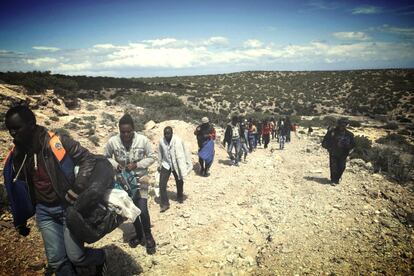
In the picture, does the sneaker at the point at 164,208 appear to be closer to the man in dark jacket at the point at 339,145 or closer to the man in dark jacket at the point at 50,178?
the man in dark jacket at the point at 50,178

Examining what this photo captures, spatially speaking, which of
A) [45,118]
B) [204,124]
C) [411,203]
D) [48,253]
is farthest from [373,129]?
[48,253]

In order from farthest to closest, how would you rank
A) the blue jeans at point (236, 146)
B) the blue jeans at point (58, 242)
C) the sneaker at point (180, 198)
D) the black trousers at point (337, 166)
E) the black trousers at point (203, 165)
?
the blue jeans at point (236, 146), the black trousers at point (203, 165), the black trousers at point (337, 166), the sneaker at point (180, 198), the blue jeans at point (58, 242)

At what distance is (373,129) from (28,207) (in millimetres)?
27858

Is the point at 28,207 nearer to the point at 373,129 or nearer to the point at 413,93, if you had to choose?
the point at 373,129

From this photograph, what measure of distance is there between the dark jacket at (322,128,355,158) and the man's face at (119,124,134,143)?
5843 mm

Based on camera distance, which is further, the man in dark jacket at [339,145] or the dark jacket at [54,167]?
the man in dark jacket at [339,145]

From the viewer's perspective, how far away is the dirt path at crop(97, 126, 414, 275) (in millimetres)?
4199

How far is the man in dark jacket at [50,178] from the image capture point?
8.36ft

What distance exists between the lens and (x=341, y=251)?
14.9ft

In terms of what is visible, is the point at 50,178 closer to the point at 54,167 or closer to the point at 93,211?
the point at 54,167

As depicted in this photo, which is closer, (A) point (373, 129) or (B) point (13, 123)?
(B) point (13, 123)

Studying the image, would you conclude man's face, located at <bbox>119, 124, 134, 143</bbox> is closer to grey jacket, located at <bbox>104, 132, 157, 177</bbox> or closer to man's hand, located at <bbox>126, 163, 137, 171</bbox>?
grey jacket, located at <bbox>104, 132, 157, 177</bbox>

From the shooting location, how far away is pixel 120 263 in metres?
4.18

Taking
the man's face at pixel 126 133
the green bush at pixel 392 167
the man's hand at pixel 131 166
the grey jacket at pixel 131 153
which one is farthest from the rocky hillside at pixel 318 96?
the man's hand at pixel 131 166
